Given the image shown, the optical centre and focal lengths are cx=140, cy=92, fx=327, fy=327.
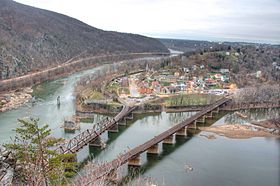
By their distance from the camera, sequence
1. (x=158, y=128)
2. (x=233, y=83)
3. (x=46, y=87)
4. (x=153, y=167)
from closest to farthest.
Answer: (x=153, y=167)
(x=158, y=128)
(x=46, y=87)
(x=233, y=83)

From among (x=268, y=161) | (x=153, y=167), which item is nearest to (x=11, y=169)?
(x=153, y=167)

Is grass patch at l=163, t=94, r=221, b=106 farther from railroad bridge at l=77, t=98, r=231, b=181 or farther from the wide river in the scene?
the wide river

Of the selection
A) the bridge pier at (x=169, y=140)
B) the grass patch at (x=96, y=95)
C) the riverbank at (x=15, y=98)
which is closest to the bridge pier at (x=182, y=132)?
the bridge pier at (x=169, y=140)

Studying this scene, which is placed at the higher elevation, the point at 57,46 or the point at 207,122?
the point at 57,46

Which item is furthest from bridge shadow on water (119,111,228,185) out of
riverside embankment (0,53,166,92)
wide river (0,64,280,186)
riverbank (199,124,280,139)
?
riverside embankment (0,53,166,92)

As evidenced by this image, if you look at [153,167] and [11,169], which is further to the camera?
[153,167]

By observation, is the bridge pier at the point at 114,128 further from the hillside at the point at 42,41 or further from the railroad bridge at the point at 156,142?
the hillside at the point at 42,41

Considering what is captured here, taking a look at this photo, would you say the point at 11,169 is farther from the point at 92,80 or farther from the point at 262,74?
the point at 262,74
